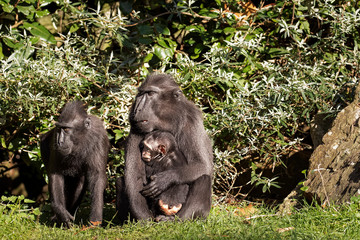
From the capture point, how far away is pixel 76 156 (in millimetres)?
5879

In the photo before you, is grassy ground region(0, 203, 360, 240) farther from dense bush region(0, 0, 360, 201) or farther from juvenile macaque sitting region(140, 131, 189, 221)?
dense bush region(0, 0, 360, 201)

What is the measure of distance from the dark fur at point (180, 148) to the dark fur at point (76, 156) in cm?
49

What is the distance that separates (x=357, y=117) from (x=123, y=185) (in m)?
2.85

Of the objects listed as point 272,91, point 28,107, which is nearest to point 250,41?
point 272,91

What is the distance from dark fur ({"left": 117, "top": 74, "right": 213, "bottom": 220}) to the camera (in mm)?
5234

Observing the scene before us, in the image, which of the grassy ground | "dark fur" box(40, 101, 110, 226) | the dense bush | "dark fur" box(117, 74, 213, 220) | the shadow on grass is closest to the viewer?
the grassy ground

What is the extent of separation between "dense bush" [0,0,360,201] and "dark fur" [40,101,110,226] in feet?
2.83

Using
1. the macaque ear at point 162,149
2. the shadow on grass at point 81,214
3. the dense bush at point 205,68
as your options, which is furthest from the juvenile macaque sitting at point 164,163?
the dense bush at point 205,68

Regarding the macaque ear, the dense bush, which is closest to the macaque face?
the macaque ear

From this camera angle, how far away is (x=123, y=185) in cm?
543

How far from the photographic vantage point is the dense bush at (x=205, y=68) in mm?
6719

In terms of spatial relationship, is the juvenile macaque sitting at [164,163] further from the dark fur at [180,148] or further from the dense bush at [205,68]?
the dense bush at [205,68]

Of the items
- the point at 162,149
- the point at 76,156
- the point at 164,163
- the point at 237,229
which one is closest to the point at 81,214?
the point at 76,156

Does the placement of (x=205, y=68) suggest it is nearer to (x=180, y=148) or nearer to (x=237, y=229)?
(x=180, y=148)
